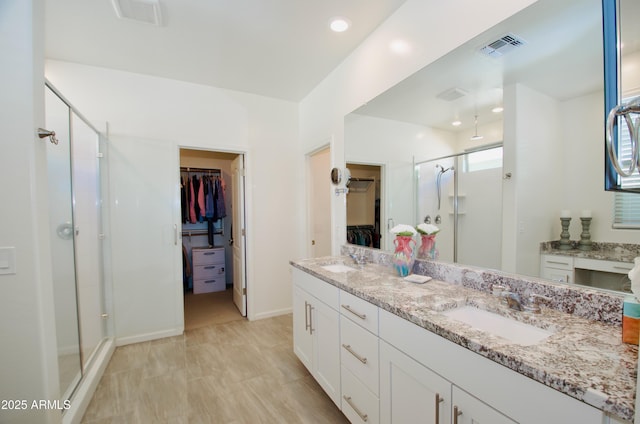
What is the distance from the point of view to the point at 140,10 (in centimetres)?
183

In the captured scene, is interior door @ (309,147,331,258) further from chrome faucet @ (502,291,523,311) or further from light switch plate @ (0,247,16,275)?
light switch plate @ (0,247,16,275)

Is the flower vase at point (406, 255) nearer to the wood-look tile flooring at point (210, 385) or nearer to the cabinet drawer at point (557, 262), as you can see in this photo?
the cabinet drawer at point (557, 262)

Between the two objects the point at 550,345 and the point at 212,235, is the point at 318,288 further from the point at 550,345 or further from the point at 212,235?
the point at 212,235

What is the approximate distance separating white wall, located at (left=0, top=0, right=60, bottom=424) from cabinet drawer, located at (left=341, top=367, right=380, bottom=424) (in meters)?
1.50

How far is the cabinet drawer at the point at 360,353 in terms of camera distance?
1325mm

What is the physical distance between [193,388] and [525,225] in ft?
8.05

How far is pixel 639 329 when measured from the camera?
802mm

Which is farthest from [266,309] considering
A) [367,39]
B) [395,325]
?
[367,39]

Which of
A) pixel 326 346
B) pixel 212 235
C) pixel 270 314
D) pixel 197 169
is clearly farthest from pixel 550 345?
pixel 197 169

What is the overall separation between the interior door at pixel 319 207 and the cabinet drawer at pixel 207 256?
1.84 metres

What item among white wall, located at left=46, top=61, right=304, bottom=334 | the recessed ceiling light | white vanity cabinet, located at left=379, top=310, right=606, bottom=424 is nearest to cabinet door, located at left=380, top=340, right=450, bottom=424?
white vanity cabinet, located at left=379, top=310, right=606, bottom=424

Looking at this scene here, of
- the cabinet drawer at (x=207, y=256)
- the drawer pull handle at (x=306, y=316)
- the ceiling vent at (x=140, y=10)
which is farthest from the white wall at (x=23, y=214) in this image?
the cabinet drawer at (x=207, y=256)

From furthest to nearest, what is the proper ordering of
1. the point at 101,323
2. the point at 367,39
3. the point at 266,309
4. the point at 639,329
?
the point at 266,309, the point at 101,323, the point at 367,39, the point at 639,329

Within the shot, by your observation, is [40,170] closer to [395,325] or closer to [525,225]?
[395,325]
